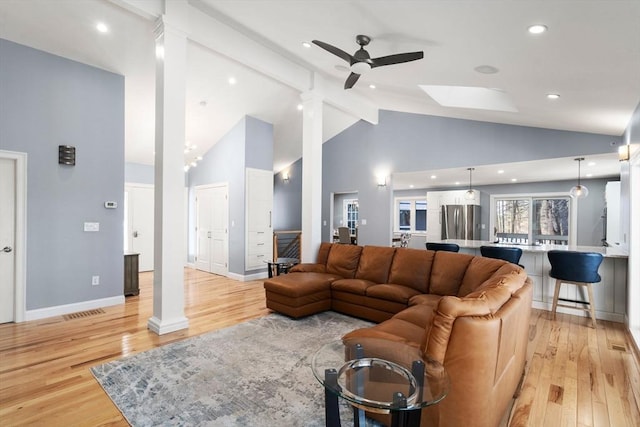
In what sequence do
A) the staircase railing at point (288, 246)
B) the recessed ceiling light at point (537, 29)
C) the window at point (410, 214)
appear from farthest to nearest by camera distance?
the window at point (410, 214), the staircase railing at point (288, 246), the recessed ceiling light at point (537, 29)

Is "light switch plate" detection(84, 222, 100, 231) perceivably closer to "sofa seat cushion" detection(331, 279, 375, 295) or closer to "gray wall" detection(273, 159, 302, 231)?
"sofa seat cushion" detection(331, 279, 375, 295)

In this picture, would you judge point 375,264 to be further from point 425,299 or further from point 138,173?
point 138,173

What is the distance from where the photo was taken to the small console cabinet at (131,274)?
5125 millimetres

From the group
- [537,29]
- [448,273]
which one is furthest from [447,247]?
[537,29]

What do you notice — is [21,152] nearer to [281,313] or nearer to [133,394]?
[133,394]

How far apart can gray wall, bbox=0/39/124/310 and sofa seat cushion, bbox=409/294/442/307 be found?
13.6 ft

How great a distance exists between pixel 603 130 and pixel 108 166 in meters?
7.22

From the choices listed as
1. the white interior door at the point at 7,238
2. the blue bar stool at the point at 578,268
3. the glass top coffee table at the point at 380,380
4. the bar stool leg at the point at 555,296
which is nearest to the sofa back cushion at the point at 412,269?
the blue bar stool at the point at 578,268

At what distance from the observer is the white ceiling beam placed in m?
3.48

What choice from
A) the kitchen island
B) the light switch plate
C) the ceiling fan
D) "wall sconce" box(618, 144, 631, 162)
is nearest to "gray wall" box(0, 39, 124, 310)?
the light switch plate

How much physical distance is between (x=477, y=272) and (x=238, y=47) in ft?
13.7

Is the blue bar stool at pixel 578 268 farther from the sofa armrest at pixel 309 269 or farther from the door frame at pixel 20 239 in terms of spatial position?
the door frame at pixel 20 239

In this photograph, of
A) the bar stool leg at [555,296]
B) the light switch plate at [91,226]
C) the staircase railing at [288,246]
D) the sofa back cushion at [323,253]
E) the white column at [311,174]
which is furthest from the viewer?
the staircase railing at [288,246]

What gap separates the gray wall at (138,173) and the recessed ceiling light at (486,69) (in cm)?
704
